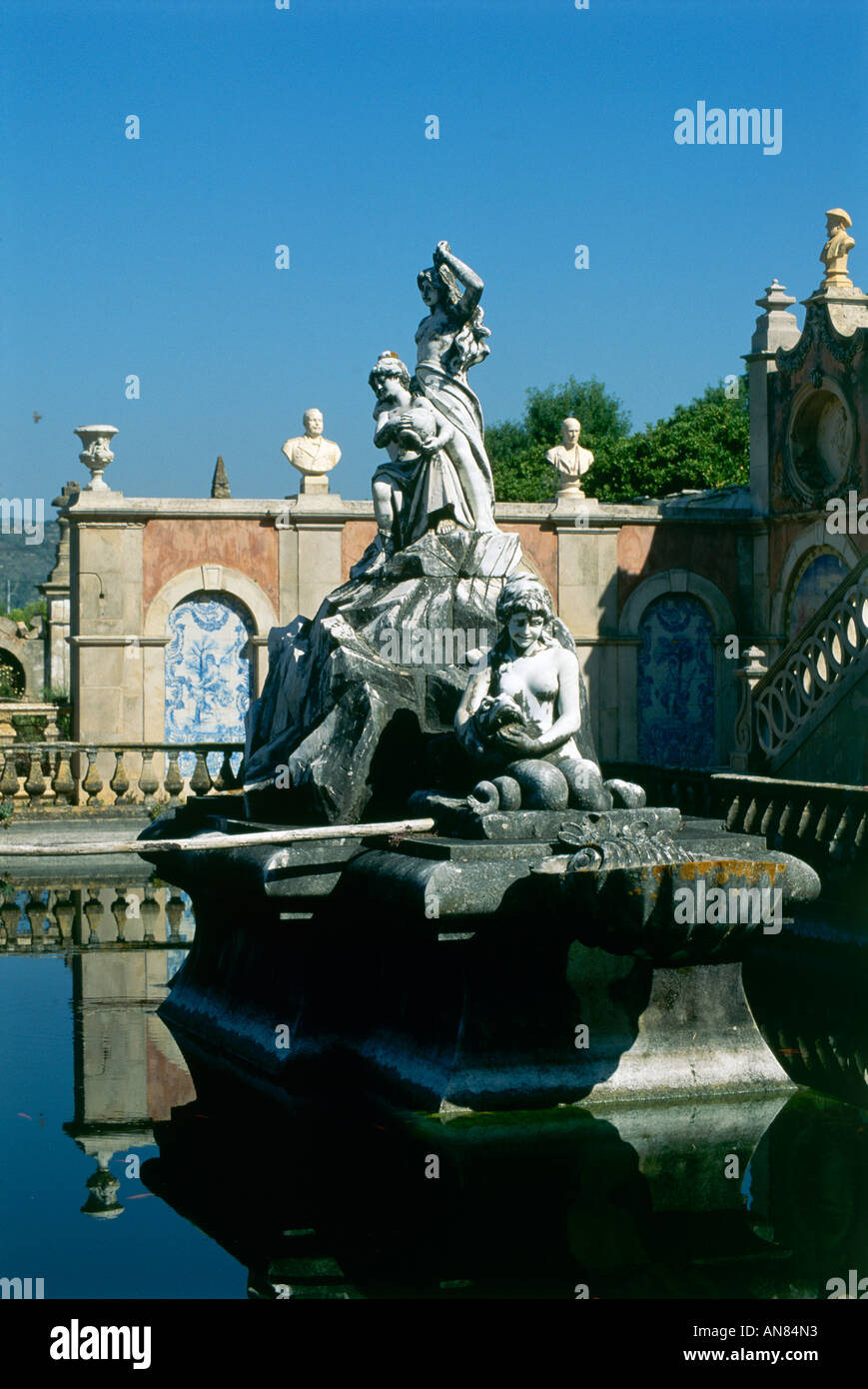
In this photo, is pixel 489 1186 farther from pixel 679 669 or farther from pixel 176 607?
pixel 679 669

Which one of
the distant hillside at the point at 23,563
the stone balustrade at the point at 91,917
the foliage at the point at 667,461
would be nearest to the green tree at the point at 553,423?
the foliage at the point at 667,461

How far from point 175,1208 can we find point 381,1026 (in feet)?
6.28

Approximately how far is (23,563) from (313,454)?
16203cm

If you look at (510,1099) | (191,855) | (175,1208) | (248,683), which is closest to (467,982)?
(510,1099)

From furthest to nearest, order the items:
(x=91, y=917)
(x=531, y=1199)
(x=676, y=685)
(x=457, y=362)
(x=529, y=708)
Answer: (x=676, y=685), (x=91, y=917), (x=457, y=362), (x=529, y=708), (x=531, y=1199)

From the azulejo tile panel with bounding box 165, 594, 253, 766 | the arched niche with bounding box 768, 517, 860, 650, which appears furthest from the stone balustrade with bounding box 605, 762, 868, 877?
the azulejo tile panel with bounding box 165, 594, 253, 766

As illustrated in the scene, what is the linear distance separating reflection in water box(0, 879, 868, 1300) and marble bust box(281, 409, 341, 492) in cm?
1430

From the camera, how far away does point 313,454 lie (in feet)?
74.6

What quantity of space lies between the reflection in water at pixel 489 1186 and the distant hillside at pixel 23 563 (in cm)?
15553

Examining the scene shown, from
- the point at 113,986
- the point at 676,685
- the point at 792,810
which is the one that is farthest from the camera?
the point at 676,685

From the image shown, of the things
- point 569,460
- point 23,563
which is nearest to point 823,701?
point 569,460

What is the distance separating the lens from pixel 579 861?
7223mm

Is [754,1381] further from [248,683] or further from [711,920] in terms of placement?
[248,683]

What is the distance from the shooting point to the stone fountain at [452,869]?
7.37 meters
